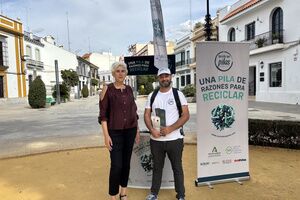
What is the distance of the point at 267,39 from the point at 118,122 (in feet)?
67.1

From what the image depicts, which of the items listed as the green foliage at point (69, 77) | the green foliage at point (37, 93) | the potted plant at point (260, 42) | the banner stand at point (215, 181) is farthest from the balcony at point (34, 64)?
the banner stand at point (215, 181)

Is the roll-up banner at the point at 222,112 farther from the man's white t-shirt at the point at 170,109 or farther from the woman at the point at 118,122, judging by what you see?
the woman at the point at 118,122

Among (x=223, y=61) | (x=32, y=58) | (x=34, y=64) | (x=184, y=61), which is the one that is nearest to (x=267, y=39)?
(x=223, y=61)

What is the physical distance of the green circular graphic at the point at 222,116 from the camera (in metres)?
4.50

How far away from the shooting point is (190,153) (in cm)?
655

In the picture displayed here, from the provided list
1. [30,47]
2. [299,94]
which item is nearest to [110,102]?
[299,94]

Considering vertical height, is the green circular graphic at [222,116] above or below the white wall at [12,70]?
below

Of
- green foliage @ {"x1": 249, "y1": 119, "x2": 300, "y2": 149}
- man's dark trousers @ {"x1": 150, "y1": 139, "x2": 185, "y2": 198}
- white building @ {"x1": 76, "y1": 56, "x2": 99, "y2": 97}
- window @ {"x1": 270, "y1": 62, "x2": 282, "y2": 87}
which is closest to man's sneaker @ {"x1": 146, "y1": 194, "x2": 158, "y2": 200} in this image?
man's dark trousers @ {"x1": 150, "y1": 139, "x2": 185, "y2": 198}

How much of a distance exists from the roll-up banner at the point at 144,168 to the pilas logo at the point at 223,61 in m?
1.51

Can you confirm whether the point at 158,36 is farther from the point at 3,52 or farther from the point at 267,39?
the point at 3,52

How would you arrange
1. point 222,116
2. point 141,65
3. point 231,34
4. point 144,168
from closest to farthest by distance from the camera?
point 144,168 → point 222,116 → point 141,65 → point 231,34

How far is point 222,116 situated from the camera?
4.53 metres

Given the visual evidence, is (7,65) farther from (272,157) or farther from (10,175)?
(272,157)

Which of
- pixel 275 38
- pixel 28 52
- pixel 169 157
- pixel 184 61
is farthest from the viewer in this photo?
pixel 184 61
